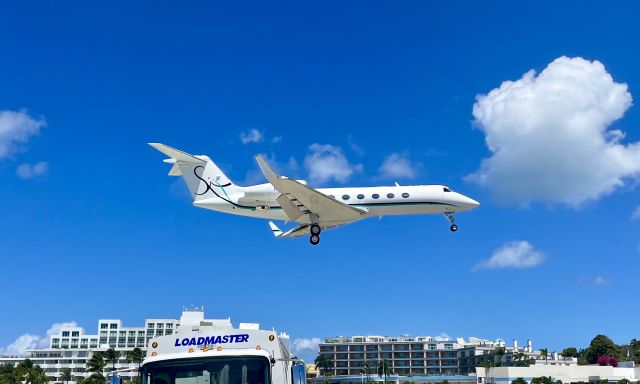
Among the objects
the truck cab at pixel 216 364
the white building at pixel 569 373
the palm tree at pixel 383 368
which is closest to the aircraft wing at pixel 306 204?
the truck cab at pixel 216 364

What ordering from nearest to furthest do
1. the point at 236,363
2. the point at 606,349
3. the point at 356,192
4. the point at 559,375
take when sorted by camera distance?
the point at 236,363
the point at 356,192
the point at 559,375
the point at 606,349

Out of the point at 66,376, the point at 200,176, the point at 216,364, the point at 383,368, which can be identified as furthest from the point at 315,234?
the point at 66,376

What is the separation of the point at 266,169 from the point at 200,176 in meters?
10.7

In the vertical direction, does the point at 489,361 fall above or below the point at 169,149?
below

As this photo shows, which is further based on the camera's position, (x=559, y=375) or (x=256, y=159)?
(x=559, y=375)

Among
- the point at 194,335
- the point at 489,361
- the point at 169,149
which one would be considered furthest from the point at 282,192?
the point at 489,361

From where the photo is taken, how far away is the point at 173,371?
44.4 feet

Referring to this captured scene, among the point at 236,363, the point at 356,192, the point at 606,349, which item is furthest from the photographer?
the point at 606,349

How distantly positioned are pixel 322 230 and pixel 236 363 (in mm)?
38403

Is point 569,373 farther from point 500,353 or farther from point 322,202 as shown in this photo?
point 322,202

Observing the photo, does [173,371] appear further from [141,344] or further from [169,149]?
[141,344]

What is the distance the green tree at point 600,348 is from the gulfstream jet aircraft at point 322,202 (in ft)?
479

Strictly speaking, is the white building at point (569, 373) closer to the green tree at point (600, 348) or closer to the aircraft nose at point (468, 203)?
the green tree at point (600, 348)

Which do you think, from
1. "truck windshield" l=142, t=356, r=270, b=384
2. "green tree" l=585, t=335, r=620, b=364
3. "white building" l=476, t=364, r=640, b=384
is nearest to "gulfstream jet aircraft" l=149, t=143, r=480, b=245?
"truck windshield" l=142, t=356, r=270, b=384
